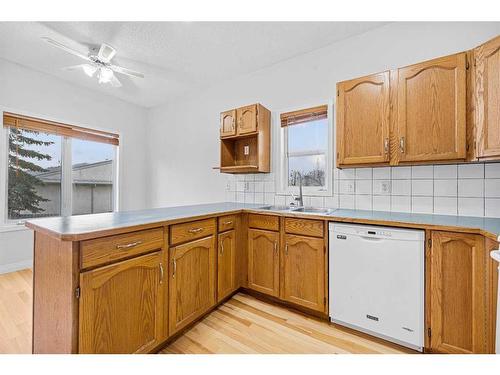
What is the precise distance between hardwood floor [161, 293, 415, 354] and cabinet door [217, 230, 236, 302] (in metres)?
0.18

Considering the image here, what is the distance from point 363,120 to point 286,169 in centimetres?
106

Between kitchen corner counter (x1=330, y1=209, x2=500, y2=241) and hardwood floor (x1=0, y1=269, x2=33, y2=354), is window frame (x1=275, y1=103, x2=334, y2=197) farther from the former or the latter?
hardwood floor (x1=0, y1=269, x2=33, y2=354)

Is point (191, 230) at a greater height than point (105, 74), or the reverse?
point (105, 74)

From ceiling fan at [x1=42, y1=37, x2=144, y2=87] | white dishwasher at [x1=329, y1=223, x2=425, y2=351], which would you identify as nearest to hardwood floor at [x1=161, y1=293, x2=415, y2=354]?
white dishwasher at [x1=329, y1=223, x2=425, y2=351]

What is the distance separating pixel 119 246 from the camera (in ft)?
4.20

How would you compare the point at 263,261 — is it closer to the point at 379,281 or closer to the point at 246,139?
the point at 379,281

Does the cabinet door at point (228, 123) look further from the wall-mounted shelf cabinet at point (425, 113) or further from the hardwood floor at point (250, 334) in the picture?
the hardwood floor at point (250, 334)

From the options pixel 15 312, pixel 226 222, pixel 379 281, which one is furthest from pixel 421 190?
pixel 15 312

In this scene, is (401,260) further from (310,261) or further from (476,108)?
(476,108)

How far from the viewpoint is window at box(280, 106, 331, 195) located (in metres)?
Answer: 2.55

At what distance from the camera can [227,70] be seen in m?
3.01

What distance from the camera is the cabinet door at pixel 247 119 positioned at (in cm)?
262

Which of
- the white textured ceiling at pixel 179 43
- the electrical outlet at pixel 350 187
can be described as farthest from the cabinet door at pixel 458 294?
the white textured ceiling at pixel 179 43

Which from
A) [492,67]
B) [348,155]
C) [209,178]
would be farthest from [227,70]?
[492,67]
